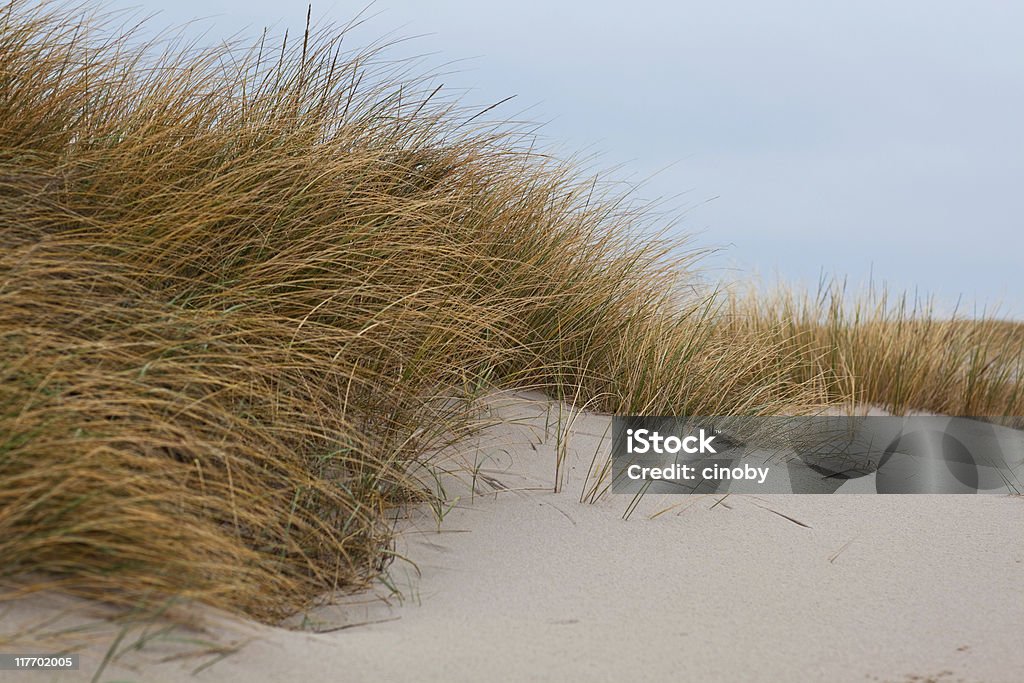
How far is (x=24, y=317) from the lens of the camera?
2.42 m

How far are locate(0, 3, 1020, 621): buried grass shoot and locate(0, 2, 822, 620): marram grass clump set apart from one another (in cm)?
1

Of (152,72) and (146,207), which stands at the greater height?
(152,72)

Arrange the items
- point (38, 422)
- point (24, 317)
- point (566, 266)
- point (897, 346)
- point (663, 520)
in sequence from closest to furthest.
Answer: point (38, 422) → point (24, 317) → point (663, 520) → point (566, 266) → point (897, 346)

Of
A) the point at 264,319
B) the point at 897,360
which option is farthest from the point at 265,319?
the point at 897,360

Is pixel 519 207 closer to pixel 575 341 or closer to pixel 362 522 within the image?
pixel 575 341

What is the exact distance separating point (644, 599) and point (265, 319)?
1298 mm

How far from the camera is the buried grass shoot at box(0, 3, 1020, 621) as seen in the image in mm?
2041

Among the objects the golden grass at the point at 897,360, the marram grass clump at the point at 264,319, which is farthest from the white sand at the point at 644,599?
the golden grass at the point at 897,360

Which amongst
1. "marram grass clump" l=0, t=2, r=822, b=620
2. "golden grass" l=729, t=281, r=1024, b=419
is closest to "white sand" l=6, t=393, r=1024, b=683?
"marram grass clump" l=0, t=2, r=822, b=620

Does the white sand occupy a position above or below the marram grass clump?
below

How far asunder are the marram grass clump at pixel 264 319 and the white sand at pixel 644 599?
6.6 inches

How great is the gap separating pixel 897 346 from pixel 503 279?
320cm

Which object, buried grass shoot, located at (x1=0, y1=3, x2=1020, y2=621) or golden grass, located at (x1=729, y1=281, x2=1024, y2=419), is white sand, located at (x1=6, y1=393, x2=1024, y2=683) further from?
golden grass, located at (x1=729, y1=281, x2=1024, y2=419)

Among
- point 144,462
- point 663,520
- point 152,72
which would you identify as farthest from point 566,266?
point 144,462
